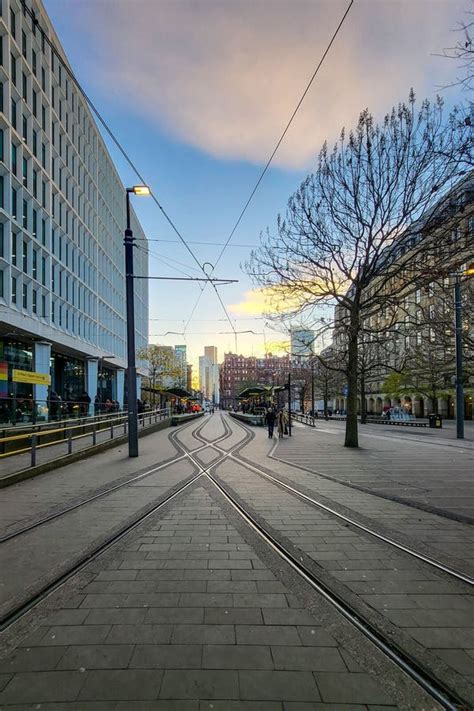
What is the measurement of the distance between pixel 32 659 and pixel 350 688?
2.08 metres

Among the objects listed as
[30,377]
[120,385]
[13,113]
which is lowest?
[120,385]

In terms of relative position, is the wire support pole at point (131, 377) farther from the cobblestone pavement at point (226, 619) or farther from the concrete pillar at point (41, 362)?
the concrete pillar at point (41, 362)

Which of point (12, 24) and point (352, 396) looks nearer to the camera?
point (352, 396)

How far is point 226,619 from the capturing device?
3.38 meters

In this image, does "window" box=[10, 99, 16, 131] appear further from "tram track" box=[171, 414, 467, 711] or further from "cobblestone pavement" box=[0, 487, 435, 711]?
"cobblestone pavement" box=[0, 487, 435, 711]

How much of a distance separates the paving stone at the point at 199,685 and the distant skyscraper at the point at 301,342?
14.9 metres

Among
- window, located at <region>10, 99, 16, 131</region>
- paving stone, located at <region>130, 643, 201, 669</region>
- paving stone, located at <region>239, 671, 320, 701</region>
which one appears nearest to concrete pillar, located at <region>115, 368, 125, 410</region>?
window, located at <region>10, 99, 16, 131</region>

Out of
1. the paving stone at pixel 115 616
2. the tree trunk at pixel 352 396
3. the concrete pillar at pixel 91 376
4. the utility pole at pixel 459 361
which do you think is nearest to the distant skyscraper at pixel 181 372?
the concrete pillar at pixel 91 376

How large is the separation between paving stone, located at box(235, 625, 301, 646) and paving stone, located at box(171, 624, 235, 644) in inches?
2.8

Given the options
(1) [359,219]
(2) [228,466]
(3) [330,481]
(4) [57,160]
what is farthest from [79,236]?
(3) [330,481]

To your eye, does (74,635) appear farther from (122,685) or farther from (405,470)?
(405,470)

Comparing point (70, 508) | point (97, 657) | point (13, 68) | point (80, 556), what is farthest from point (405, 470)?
point (13, 68)

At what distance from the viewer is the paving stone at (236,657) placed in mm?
2793

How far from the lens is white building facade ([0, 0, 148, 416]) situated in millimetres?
23578
